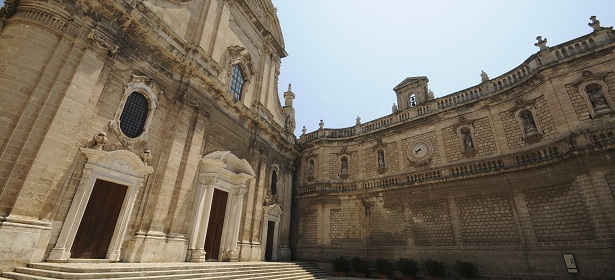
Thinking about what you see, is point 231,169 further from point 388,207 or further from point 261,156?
point 388,207

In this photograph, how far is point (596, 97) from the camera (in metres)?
10.8

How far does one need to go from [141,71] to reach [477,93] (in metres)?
15.9

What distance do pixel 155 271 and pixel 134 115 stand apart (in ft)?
17.8

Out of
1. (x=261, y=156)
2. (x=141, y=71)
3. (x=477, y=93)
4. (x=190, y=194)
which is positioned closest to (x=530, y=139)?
(x=477, y=93)

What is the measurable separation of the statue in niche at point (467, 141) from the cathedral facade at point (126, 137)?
1112cm

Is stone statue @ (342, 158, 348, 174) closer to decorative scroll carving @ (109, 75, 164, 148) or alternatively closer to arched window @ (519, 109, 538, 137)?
arched window @ (519, 109, 538, 137)

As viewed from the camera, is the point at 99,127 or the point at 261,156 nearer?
the point at 99,127

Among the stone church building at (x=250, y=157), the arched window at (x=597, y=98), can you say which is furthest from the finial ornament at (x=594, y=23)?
the arched window at (x=597, y=98)

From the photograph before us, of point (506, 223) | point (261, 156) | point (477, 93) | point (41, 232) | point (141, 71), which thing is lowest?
point (41, 232)

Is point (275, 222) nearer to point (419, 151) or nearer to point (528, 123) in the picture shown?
point (419, 151)

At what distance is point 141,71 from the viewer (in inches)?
396

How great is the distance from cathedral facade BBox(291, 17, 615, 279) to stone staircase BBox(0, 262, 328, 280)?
507 cm

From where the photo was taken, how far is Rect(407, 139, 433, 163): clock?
1511 cm

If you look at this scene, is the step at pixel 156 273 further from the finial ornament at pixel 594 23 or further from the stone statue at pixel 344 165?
the finial ornament at pixel 594 23
